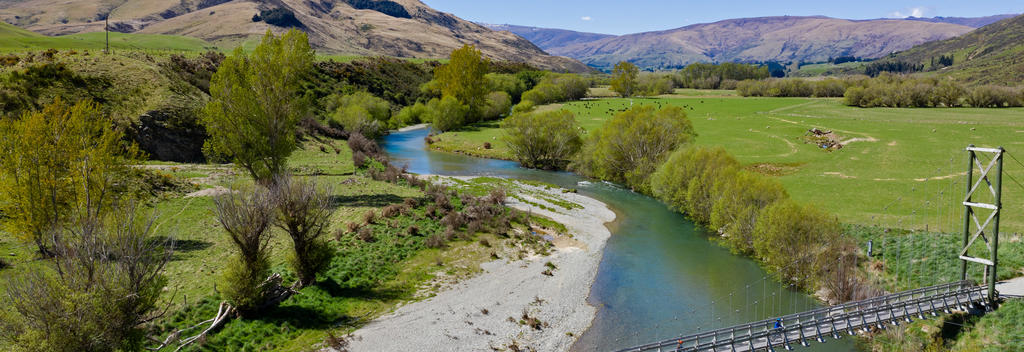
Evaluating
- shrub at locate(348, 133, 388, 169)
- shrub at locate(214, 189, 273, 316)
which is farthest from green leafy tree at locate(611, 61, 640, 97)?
shrub at locate(214, 189, 273, 316)

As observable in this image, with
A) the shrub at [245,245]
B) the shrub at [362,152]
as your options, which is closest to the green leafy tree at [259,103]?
the shrub at [245,245]

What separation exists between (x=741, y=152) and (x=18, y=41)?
118m

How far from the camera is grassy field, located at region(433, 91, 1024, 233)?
47281 millimetres

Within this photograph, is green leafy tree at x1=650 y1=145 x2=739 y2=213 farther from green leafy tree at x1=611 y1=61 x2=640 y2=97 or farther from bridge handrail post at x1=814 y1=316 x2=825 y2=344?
green leafy tree at x1=611 y1=61 x2=640 y2=97

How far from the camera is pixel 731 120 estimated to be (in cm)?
10919

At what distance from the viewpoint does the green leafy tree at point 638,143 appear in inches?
2542

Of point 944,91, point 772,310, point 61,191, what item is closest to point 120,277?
point 61,191

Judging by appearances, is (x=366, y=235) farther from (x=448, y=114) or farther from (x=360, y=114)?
(x=448, y=114)

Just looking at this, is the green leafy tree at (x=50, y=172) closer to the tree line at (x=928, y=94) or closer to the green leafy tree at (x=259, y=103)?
the green leafy tree at (x=259, y=103)

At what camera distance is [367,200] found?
49031 millimetres

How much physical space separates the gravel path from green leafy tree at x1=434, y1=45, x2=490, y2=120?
88092 millimetres

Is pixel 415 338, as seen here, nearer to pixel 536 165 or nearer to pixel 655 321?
pixel 655 321

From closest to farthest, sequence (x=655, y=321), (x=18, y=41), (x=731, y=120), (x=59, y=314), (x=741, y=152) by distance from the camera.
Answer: (x=59, y=314), (x=655, y=321), (x=741, y=152), (x=18, y=41), (x=731, y=120)

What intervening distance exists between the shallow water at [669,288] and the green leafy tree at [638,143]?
8.89 meters
